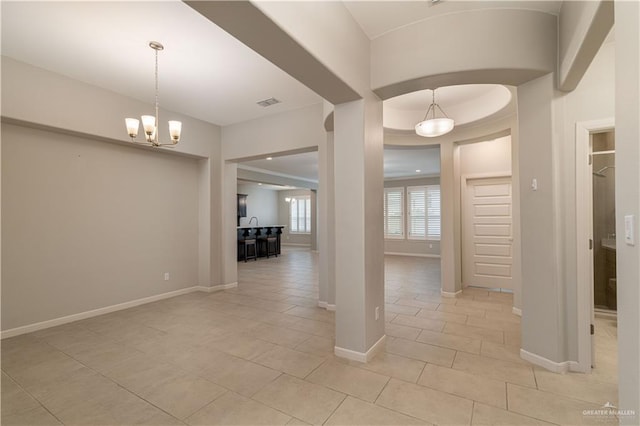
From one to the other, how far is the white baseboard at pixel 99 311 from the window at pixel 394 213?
6562mm

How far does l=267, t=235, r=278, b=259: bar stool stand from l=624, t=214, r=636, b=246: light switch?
931 centimetres

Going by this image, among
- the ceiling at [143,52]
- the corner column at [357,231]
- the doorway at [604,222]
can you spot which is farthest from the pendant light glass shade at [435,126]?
the doorway at [604,222]

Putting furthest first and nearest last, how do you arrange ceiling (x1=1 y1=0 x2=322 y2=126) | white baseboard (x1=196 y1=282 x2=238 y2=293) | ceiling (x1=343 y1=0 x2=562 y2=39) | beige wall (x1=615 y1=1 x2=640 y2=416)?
white baseboard (x1=196 y1=282 x2=238 y2=293), ceiling (x1=1 y1=0 x2=322 y2=126), ceiling (x1=343 y1=0 x2=562 y2=39), beige wall (x1=615 y1=1 x2=640 y2=416)

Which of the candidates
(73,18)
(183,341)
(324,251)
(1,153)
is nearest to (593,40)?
(324,251)

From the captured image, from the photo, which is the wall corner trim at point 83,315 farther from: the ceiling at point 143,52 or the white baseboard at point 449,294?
the white baseboard at point 449,294

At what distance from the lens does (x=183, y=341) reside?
3137mm

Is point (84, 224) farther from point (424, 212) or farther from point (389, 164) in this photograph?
point (424, 212)

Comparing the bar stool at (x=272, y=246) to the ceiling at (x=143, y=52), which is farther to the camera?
the bar stool at (x=272, y=246)

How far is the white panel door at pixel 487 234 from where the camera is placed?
5.17 m

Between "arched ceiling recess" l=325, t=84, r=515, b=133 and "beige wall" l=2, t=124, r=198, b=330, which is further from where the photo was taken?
"arched ceiling recess" l=325, t=84, r=515, b=133

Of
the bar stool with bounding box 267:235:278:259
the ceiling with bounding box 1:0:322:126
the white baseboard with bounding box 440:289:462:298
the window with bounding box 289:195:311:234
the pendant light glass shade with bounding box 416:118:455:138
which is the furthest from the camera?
the window with bounding box 289:195:311:234

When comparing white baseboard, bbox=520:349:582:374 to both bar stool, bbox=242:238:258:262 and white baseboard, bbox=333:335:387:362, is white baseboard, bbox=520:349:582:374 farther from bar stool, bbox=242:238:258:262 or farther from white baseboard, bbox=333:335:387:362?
bar stool, bbox=242:238:258:262

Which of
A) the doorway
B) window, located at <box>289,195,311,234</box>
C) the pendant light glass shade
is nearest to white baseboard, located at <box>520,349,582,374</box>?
the doorway

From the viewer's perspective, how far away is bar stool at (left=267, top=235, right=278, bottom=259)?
9961mm
